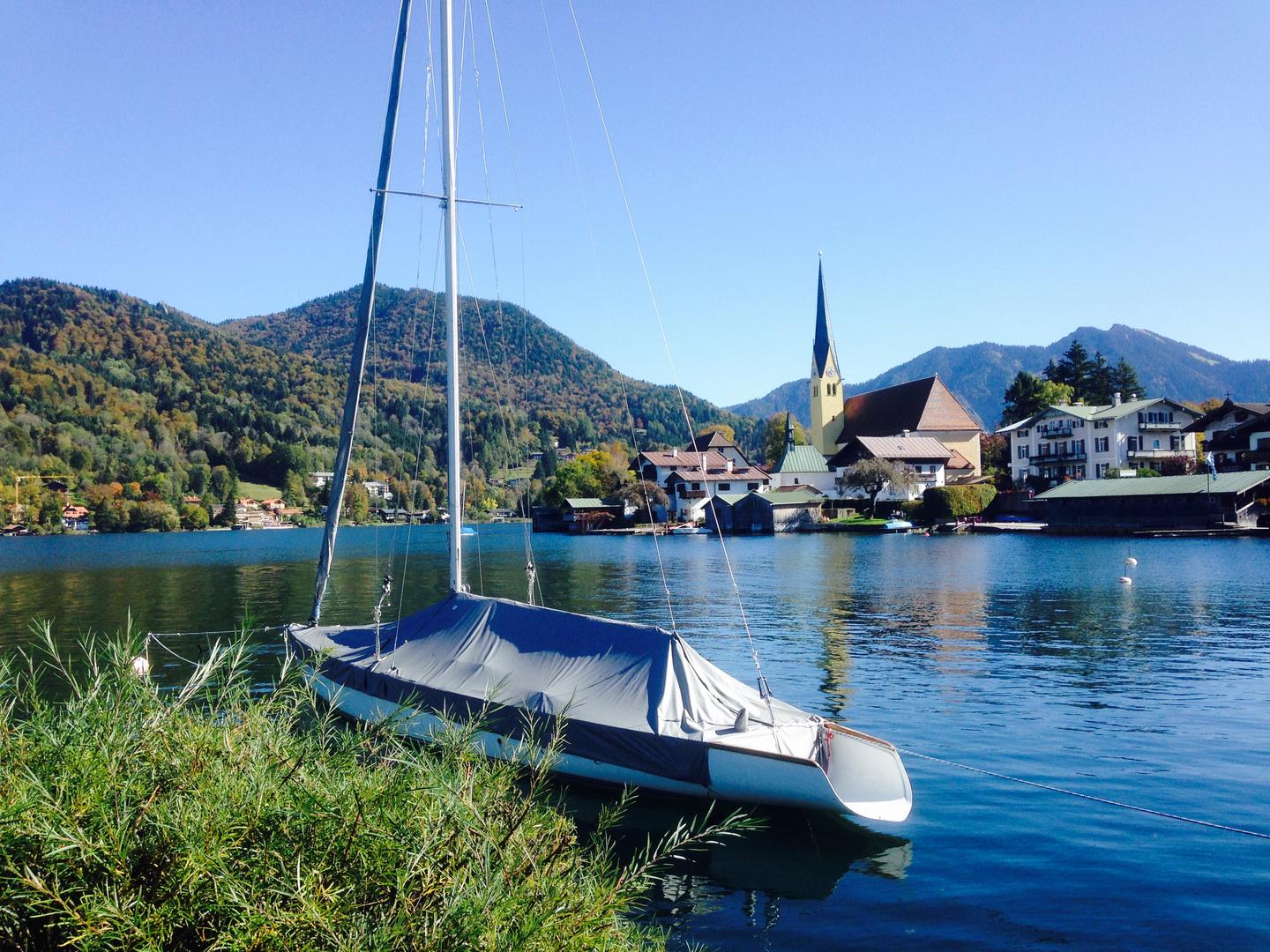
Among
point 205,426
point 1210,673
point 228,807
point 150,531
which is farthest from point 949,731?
point 205,426

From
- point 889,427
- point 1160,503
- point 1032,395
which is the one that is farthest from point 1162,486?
point 889,427

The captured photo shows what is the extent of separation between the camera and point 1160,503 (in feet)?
238

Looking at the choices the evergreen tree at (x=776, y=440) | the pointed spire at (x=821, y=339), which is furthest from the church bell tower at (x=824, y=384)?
the evergreen tree at (x=776, y=440)

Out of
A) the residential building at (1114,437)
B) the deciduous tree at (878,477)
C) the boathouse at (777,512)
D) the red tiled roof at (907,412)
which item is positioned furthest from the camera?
the red tiled roof at (907,412)

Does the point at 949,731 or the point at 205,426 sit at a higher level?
the point at 205,426

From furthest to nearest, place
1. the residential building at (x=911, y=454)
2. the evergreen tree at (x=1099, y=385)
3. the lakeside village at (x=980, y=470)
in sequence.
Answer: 1. the evergreen tree at (x=1099, y=385)
2. the residential building at (x=911, y=454)
3. the lakeside village at (x=980, y=470)

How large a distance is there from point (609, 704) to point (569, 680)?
1.06m

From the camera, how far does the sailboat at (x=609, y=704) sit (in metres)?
10.4

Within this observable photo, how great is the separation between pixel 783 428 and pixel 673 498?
131ft

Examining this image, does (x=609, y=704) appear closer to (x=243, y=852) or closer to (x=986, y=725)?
(x=243, y=852)

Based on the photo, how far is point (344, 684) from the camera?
1497 centimetres

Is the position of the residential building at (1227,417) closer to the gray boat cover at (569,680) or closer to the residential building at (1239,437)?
the residential building at (1239,437)

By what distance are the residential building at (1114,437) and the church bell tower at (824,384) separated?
112 ft

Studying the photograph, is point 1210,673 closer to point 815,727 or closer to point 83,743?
point 815,727
